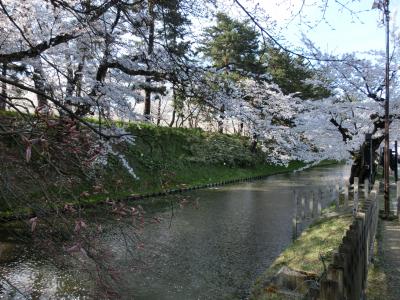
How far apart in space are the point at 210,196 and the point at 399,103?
8.55m

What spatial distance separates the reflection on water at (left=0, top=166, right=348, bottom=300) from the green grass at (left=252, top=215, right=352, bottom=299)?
1.59 ft

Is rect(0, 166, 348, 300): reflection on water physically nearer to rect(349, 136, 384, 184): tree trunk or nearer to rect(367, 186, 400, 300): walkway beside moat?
rect(367, 186, 400, 300): walkway beside moat

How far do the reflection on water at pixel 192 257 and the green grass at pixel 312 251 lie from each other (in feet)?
1.59

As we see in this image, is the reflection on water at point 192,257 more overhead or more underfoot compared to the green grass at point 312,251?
more underfoot

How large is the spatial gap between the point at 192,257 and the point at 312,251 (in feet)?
8.58

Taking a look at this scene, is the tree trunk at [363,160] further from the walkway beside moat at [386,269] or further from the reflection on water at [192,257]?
the walkway beside moat at [386,269]

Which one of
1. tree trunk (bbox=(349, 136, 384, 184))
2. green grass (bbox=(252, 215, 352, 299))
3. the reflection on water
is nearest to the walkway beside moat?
green grass (bbox=(252, 215, 352, 299))

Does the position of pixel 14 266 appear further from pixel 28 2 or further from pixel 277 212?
pixel 277 212

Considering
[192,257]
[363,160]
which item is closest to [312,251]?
[192,257]

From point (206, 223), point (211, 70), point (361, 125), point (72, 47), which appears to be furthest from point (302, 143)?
point (211, 70)

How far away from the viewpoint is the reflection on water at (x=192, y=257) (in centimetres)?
669

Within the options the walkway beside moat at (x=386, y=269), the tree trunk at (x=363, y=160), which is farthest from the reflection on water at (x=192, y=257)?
the tree trunk at (x=363, y=160)

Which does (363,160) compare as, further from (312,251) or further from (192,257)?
(192,257)

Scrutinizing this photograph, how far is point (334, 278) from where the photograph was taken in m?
2.47
